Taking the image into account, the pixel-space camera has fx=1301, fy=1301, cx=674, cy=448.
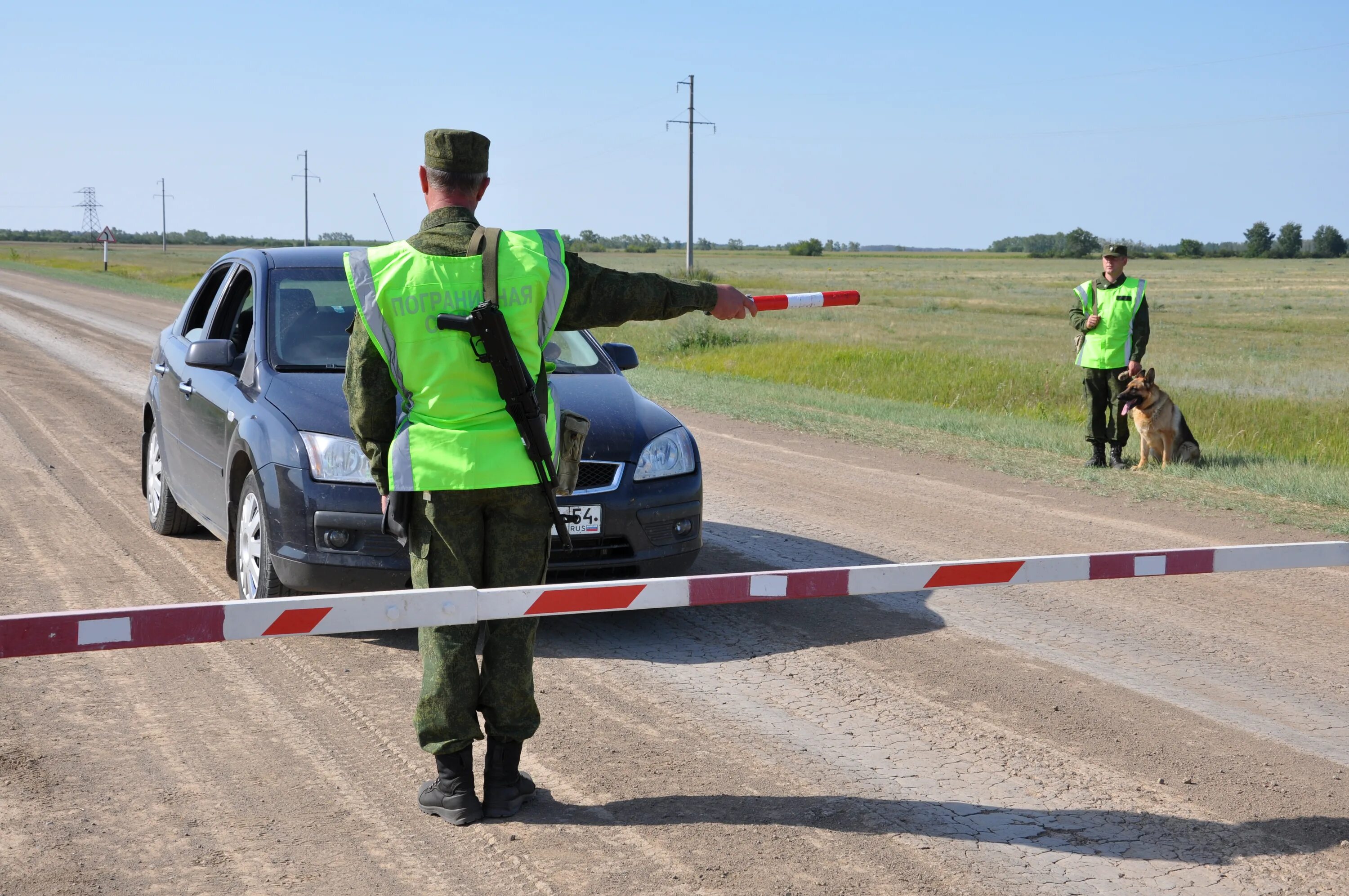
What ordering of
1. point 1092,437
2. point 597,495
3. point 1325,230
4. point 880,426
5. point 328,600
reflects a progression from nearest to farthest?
point 328,600 < point 597,495 < point 1092,437 < point 880,426 < point 1325,230

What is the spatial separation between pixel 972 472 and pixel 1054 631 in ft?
16.1

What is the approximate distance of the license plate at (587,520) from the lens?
223 inches

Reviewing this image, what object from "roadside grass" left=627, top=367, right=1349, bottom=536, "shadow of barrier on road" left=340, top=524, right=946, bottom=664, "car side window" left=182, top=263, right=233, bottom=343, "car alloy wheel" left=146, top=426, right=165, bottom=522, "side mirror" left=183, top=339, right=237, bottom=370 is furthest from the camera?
"roadside grass" left=627, top=367, right=1349, bottom=536

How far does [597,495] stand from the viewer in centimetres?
574

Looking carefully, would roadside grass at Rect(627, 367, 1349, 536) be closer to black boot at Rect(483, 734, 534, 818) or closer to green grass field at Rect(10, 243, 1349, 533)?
green grass field at Rect(10, 243, 1349, 533)

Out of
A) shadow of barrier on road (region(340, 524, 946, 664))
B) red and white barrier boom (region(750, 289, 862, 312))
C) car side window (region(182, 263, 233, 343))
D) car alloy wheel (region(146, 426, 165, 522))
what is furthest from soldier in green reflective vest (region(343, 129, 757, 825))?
car alloy wheel (region(146, 426, 165, 522))

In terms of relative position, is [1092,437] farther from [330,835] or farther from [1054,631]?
[330,835]

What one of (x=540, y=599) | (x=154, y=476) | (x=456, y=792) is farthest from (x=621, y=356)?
(x=540, y=599)

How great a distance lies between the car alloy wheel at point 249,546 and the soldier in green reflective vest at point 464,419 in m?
2.22

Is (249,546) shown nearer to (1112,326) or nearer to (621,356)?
(621,356)

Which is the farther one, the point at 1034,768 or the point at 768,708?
the point at 768,708

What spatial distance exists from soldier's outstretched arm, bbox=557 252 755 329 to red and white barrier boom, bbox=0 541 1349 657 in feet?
2.58

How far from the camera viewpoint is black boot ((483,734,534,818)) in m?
3.89

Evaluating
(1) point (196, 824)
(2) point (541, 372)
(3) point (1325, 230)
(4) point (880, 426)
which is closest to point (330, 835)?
(1) point (196, 824)
